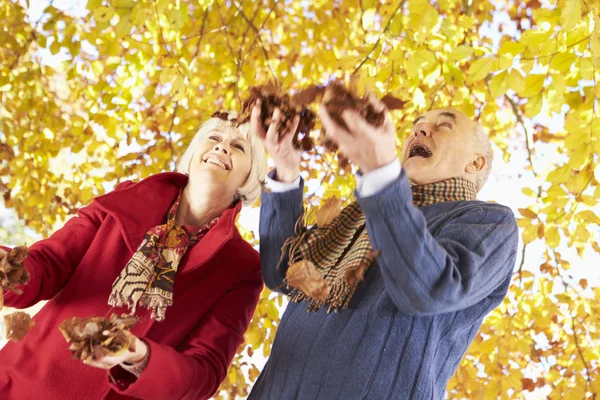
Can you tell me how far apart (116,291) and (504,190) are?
332 cm

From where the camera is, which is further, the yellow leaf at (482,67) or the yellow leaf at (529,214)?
the yellow leaf at (529,214)

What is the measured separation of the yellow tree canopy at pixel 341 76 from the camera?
204 cm

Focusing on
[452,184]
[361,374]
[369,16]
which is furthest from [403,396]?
[369,16]

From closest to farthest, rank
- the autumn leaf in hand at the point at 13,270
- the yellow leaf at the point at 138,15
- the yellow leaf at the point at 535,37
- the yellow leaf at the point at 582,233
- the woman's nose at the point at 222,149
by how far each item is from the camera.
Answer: the autumn leaf in hand at the point at 13,270 < the woman's nose at the point at 222,149 < the yellow leaf at the point at 535,37 < the yellow leaf at the point at 138,15 < the yellow leaf at the point at 582,233

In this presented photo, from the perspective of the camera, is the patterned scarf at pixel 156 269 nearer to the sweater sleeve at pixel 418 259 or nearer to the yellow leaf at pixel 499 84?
the sweater sleeve at pixel 418 259

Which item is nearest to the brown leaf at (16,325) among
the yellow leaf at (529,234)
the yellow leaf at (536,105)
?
the yellow leaf at (536,105)

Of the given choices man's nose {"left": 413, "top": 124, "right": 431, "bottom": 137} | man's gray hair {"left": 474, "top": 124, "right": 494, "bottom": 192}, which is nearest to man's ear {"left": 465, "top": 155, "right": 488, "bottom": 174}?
man's gray hair {"left": 474, "top": 124, "right": 494, "bottom": 192}

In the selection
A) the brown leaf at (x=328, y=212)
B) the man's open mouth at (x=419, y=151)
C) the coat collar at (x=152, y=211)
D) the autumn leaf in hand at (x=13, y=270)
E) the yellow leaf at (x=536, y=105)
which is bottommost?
the autumn leaf in hand at (x=13, y=270)

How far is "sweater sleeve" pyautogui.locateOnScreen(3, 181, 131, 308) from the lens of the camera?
137 centimetres

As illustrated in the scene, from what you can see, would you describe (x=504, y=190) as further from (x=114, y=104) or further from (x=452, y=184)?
(x=452, y=184)

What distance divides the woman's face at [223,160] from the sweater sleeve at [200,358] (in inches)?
9.1

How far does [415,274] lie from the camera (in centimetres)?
98

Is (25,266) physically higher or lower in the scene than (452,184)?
lower

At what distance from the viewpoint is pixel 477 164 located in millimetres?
1502
